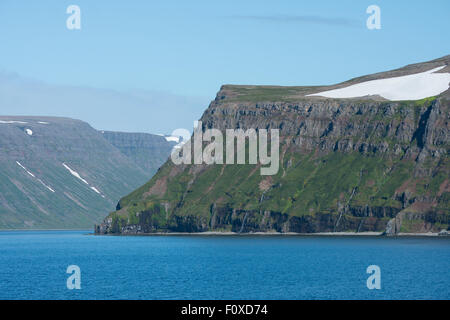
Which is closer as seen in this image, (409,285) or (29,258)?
(409,285)

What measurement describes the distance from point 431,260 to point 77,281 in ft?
238

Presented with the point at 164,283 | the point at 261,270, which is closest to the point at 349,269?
the point at 261,270

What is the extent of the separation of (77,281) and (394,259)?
7003cm

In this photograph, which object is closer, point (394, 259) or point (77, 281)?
point (77, 281)

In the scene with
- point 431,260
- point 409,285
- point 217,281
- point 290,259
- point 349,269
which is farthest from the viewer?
point 290,259

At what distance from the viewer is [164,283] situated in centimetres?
12850
